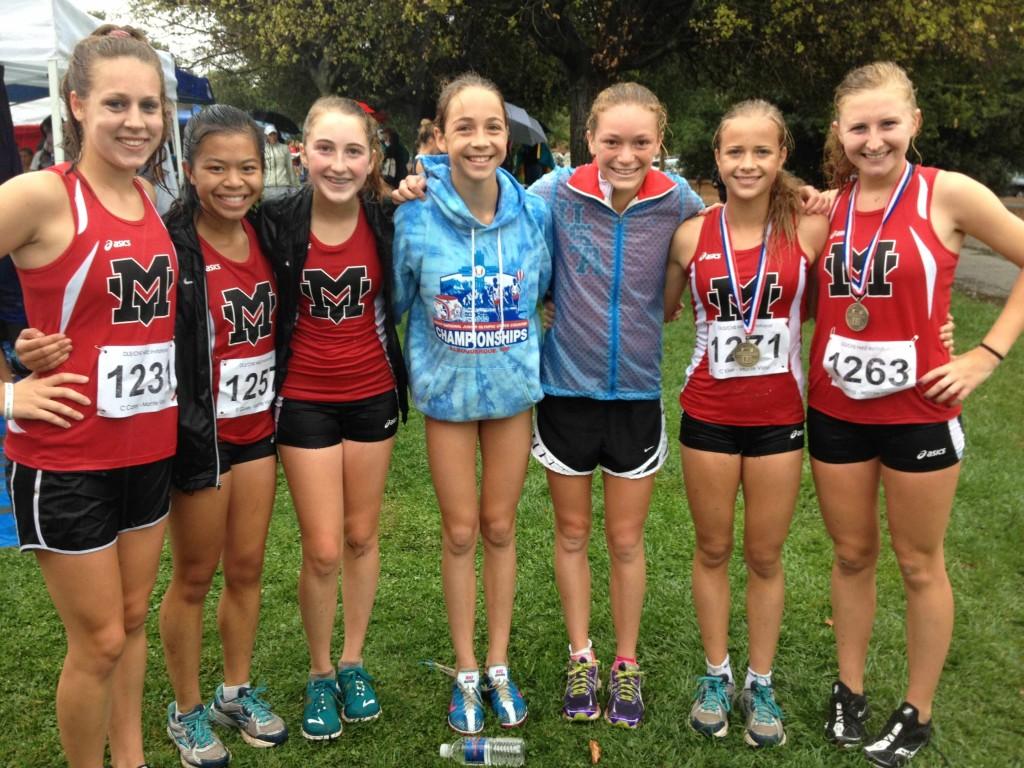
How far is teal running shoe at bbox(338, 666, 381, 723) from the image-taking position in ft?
9.82

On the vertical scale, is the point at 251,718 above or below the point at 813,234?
below

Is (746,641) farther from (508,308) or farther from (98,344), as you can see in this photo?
(98,344)

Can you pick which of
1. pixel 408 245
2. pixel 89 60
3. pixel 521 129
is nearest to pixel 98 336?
pixel 89 60

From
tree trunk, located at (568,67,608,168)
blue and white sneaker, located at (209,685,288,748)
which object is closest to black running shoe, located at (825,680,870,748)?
blue and white sneaker, located at (209,685,288,748)

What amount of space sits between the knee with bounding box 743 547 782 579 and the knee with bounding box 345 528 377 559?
1276 mm

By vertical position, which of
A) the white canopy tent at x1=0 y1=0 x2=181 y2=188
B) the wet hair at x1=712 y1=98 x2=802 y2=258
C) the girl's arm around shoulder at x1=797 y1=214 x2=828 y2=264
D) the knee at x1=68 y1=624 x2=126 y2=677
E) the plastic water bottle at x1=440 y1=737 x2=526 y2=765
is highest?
the white canopy tent at x1=0 y1=0 x2=181 y2=188

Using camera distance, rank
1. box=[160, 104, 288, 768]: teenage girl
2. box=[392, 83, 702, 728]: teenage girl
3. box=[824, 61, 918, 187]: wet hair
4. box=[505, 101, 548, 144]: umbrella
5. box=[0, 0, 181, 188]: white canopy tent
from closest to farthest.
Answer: box=[160, 104, 288, 768]: teenage girl < box=[824, 61, 918, 187]: wet hair < box=[392, 83, 702, 728]: teenage girl < box=[0, 0, 181, 188]: white canopy tent < box=[505, 101, 548, 144]: umbrella

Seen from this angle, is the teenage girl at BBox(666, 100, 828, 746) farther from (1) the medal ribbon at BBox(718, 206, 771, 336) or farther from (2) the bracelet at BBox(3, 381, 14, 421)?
(2) the bracelet at BBox(3, 381, 14, 421)

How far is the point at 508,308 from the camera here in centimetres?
Answer: 271

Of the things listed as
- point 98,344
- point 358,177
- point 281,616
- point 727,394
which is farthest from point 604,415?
point 281,616

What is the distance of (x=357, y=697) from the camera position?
3008mm

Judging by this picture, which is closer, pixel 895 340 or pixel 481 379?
pixel 895 340

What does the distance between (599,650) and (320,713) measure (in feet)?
3.70

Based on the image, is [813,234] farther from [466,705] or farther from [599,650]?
[466,705]
